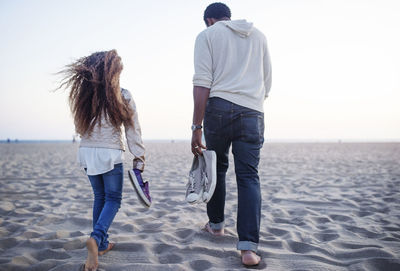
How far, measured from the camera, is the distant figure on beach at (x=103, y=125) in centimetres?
212

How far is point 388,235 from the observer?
271 cm

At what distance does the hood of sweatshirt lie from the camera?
2158mm

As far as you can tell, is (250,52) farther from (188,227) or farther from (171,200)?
(171,200)

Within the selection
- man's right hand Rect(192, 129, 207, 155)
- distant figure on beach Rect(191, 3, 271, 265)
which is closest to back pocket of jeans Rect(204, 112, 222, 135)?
distant figure on beach Rect(191, 3, 271, 265)

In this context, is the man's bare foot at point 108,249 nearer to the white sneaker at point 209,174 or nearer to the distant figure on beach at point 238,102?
the white sneaker at point 209,174

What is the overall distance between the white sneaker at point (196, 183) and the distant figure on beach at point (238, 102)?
0.12 m

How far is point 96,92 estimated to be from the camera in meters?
2.15

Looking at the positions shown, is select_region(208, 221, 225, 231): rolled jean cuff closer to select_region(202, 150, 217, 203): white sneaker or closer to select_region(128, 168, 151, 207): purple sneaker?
select_region(202, 150, 217, 203): white sneaker

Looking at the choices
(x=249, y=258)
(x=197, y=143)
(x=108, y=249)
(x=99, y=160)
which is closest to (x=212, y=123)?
(x=197, y=143)

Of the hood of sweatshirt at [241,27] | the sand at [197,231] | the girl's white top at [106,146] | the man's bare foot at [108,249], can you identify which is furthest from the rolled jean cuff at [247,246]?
the hood of sweatshirt at [241,27]

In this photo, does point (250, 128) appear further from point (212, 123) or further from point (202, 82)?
point (202, 82)

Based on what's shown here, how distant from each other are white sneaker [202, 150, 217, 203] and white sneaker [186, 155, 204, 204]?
0.06m

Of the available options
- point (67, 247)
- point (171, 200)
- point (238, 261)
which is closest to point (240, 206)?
A: point (238, 261)

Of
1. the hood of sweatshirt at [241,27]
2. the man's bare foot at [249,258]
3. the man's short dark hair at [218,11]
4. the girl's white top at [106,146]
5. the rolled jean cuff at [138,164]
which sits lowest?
the man's bare foot at [249,258]
